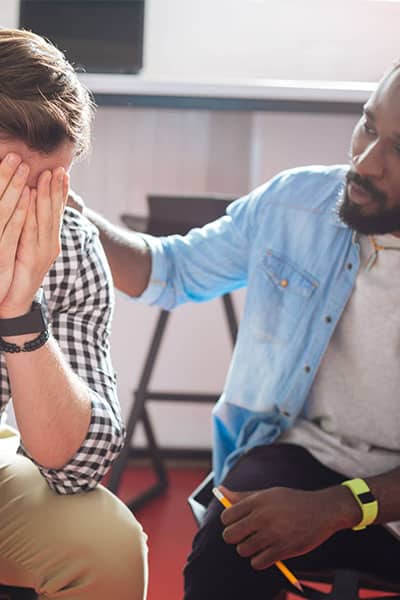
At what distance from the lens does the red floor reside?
2.08m

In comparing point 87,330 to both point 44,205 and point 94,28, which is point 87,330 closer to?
point 44,205

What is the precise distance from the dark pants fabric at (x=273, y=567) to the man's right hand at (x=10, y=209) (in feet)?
1.67

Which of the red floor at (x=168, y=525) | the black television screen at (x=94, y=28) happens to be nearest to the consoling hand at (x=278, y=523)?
the red floor at (x=168, y=525)

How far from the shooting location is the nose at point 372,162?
4.71 ft

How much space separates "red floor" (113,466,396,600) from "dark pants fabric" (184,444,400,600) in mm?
733

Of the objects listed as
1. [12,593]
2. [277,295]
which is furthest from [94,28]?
[12,593]

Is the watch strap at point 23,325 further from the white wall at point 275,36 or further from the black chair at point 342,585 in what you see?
the white wall at point 275,36

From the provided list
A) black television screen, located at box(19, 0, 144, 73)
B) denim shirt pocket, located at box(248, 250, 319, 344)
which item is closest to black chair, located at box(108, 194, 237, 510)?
black television screen, located at box(19, 0, 144, 73)

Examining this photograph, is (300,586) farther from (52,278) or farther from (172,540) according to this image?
(172,540)

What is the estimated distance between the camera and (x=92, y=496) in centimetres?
111

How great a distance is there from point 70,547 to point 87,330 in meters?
0.28

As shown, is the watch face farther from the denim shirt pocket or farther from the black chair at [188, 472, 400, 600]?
the denim shirt pocket

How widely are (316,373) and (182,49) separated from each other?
1.95 m

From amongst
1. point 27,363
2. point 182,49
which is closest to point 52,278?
point 27,363
